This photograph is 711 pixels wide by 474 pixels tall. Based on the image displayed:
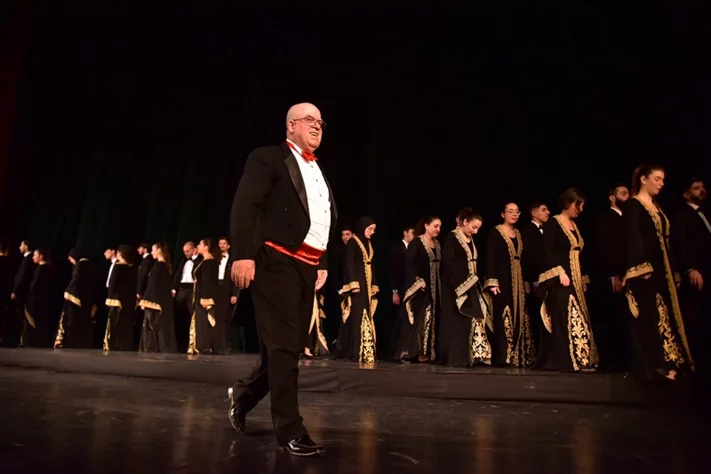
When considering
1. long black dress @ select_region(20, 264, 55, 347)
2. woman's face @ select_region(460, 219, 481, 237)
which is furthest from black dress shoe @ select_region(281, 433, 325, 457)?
long black dress @ select_region(20, 264, 55, 347)

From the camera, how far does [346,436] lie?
2.69m

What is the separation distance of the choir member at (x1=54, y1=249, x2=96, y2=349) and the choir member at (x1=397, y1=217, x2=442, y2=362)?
187 inches

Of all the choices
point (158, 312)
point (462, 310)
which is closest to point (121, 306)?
point (158, 312)

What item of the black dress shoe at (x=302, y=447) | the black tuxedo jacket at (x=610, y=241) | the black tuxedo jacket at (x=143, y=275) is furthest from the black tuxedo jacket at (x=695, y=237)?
the black tuxedo jacket at (x=143, y=275)

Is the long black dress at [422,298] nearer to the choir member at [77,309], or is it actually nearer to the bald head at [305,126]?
the bald head at [305,126]

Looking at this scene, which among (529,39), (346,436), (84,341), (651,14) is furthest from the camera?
(84,341)

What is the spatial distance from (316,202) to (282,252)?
0.27m

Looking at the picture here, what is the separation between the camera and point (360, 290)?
6.61 m

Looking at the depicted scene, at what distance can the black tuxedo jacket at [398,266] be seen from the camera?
7441mm

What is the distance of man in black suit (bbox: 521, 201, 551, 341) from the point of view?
5.54m

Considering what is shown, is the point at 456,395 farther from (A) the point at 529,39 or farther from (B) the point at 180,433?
(A) the point at 529,39

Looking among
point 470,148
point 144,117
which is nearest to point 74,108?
point 144,117

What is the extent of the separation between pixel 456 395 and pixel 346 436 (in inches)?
65.9

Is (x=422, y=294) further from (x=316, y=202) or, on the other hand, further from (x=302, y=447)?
(x=302, y=447)
